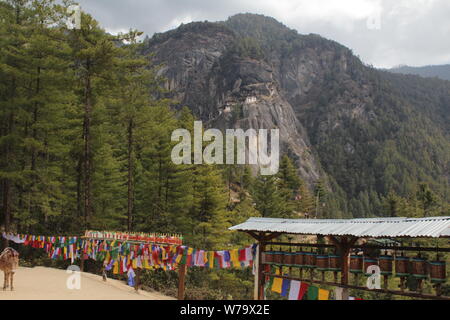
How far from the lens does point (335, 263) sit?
929 cm

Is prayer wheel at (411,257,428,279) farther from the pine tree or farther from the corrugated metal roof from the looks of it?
the pine tree

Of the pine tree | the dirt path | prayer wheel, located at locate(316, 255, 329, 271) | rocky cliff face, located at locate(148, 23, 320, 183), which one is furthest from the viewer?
rocky cliff face, located at locate(148, 23, 320, 183)

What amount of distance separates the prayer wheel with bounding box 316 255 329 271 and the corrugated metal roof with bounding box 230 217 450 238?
0.69m

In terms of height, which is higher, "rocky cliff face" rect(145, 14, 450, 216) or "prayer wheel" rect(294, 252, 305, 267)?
"rocky cliff face" rect(145, 14, 450, 216)

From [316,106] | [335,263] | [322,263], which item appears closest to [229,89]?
[316,106]

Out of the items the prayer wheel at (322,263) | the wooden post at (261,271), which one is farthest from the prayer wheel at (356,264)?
the wooden post at (261,271)

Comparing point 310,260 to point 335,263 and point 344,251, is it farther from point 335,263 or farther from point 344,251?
point 344,251

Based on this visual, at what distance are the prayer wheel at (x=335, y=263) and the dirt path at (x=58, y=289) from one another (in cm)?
662

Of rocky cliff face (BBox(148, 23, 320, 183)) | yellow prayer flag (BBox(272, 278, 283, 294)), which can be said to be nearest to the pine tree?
yellow prayer flag (BBox(272, 278, 283, 294))

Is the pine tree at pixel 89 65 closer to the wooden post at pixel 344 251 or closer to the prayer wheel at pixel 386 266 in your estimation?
the wooden post at pixel 344 251

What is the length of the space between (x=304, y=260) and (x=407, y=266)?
2.61m

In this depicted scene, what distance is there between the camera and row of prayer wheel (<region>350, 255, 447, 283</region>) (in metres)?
7.55

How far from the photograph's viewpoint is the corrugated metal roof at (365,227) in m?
7.32
